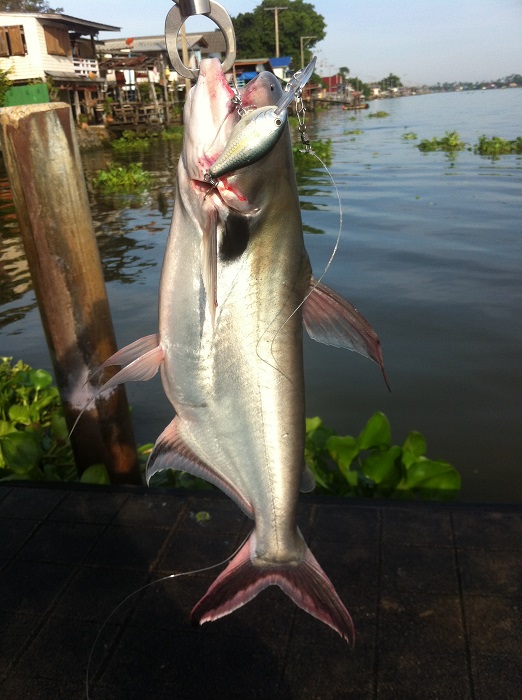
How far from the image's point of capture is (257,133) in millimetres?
1434

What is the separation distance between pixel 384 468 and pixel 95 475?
6.59 feet

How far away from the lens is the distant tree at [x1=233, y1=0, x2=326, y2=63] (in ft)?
315

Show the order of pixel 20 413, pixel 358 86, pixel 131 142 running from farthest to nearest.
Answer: pixel 358 86 → pixel 131 142 → pixel 20 413

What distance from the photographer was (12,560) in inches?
138

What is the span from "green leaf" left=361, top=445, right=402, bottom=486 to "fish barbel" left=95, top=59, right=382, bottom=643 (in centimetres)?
221

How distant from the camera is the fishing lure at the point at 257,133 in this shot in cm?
143

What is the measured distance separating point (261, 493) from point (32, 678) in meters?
1.55

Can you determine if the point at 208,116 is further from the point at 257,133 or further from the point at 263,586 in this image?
the point at 263,586

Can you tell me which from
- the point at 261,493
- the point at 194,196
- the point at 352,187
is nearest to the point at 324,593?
the point at 261,493

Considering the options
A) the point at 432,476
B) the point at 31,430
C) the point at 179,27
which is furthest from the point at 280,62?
the point at 179,27

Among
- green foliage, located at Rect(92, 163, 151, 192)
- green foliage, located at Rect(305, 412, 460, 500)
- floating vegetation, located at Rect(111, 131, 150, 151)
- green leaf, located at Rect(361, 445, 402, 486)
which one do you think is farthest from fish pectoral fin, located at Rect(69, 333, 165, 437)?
floating vegetation, located at Rect(111, 131, 150, 151)

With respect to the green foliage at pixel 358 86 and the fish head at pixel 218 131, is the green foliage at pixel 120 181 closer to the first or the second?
the fish head at pixel 218 131

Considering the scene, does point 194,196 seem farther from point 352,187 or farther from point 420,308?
point 352,187

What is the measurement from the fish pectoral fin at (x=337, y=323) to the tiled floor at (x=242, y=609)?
1.70 meters
